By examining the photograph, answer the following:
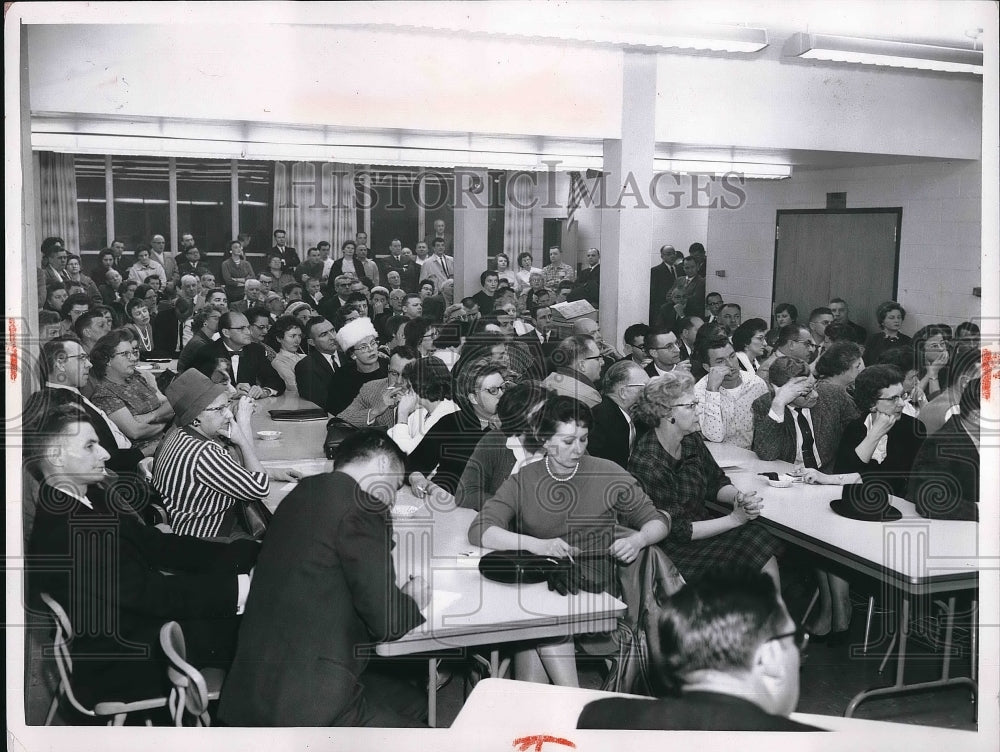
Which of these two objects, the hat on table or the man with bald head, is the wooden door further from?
the man with bald head

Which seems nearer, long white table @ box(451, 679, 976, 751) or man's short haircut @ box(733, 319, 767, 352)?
long white table @ box(451, 679, 976, 751)

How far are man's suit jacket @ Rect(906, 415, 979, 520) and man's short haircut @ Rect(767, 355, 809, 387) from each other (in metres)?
0.48

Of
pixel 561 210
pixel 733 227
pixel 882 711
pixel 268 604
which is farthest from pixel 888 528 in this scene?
pixel 268 604

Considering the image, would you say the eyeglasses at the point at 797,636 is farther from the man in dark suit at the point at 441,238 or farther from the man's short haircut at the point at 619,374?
the man in dark suit at the point at 441,238

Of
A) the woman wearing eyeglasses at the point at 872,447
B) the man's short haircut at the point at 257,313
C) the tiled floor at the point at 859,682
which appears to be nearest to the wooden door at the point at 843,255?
the woman wearing eyeglasses at the point at 872,447

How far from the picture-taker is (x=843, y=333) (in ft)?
10.3

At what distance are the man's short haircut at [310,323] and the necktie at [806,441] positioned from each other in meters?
1.77

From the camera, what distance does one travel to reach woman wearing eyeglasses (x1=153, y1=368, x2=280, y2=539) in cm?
295

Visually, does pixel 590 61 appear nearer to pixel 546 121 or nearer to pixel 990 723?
pixel 546 121

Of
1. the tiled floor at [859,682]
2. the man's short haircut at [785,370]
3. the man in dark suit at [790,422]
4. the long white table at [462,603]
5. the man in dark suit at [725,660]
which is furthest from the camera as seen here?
the man in dark suit at [790,422]

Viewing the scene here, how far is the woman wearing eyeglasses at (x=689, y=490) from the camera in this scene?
307cm

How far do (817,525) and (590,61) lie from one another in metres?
1.65

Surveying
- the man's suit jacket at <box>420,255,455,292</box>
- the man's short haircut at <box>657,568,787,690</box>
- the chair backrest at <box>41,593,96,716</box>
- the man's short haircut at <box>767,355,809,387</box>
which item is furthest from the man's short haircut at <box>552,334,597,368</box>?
the chair backrest at <box>41,593,96,716</box>

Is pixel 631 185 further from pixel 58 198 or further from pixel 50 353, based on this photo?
pixel 50 353
